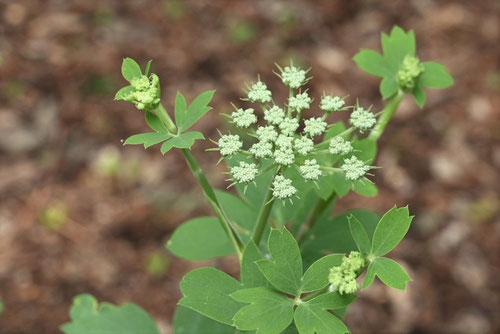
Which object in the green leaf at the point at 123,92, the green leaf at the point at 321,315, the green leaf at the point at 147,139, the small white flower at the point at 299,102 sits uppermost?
the green leaf at the point at 123,92

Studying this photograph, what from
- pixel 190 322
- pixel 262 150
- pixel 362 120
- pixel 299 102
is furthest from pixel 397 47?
pixel 190 322

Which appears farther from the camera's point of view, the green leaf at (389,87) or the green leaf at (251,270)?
the green leaf at (389,87)

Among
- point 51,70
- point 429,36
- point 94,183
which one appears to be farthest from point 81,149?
point 429,36

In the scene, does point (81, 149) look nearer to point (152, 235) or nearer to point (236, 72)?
point (152, 235)

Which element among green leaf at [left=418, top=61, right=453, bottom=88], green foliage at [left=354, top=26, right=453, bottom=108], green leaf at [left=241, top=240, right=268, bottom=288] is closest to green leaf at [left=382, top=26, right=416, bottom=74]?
green foliage at [left=354, top=26, right=453, bottom=108]

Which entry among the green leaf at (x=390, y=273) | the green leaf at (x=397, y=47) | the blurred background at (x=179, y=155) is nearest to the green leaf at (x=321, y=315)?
the green leaf at (x=390, y=273)

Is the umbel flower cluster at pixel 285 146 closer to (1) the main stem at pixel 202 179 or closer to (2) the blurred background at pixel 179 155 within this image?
(1) the main stem at pixel 202 179

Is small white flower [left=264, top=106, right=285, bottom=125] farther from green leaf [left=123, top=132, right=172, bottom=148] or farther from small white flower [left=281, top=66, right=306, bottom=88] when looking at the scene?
green leaf [left=123, top=132, right=172, bottom=148]
